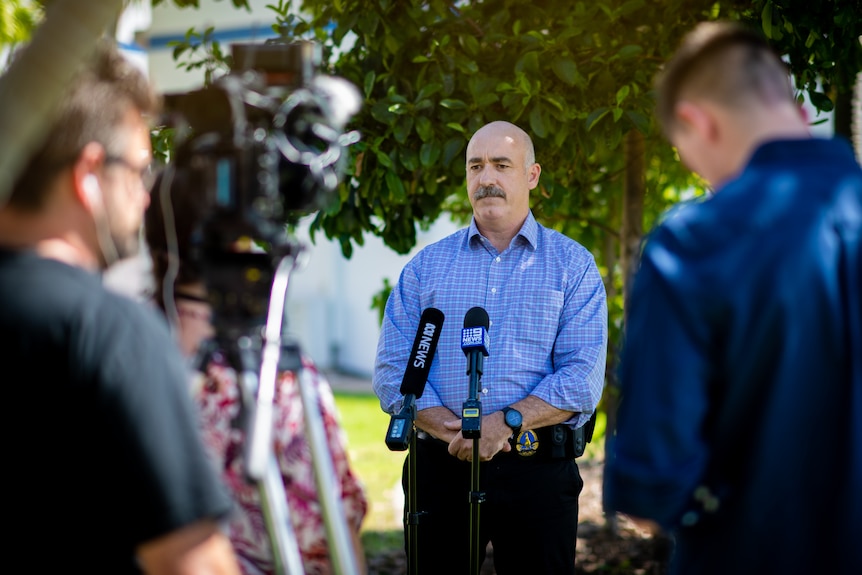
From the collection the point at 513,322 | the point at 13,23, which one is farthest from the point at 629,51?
the point at 13,23

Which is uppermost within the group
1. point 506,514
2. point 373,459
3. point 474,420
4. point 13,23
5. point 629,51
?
point 13,23

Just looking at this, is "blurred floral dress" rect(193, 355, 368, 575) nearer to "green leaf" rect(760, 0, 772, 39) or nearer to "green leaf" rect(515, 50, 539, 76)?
"green leaf" rect(515, 50, 539, 76)

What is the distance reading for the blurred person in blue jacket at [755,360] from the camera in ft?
6.24

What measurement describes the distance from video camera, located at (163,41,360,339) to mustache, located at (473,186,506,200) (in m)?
1.93

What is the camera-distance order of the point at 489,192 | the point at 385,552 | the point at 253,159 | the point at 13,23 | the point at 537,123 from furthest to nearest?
the point at 13,23, the point at 385,552, the point at 537,123, the point at 489,192, the point at 253,159

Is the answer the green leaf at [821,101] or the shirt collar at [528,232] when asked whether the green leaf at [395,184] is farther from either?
the green leaf at [821,101]

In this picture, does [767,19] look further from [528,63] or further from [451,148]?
[451,148]

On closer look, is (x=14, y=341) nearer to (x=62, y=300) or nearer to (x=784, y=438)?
(x=62, y=300)

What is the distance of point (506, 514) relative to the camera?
379 centimetres

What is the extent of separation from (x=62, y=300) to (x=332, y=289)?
16917 millimetres

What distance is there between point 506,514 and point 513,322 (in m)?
0.80

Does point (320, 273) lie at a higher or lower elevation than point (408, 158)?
lower

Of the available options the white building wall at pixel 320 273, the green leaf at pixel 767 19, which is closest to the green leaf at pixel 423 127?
the green leaf at pixel 767 19

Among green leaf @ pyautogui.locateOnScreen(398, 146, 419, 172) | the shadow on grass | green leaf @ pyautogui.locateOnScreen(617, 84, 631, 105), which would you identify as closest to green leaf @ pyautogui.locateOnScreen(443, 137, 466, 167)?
green leaf @ pyautogui.locateOnScreen(398, 146, 419, 172)
